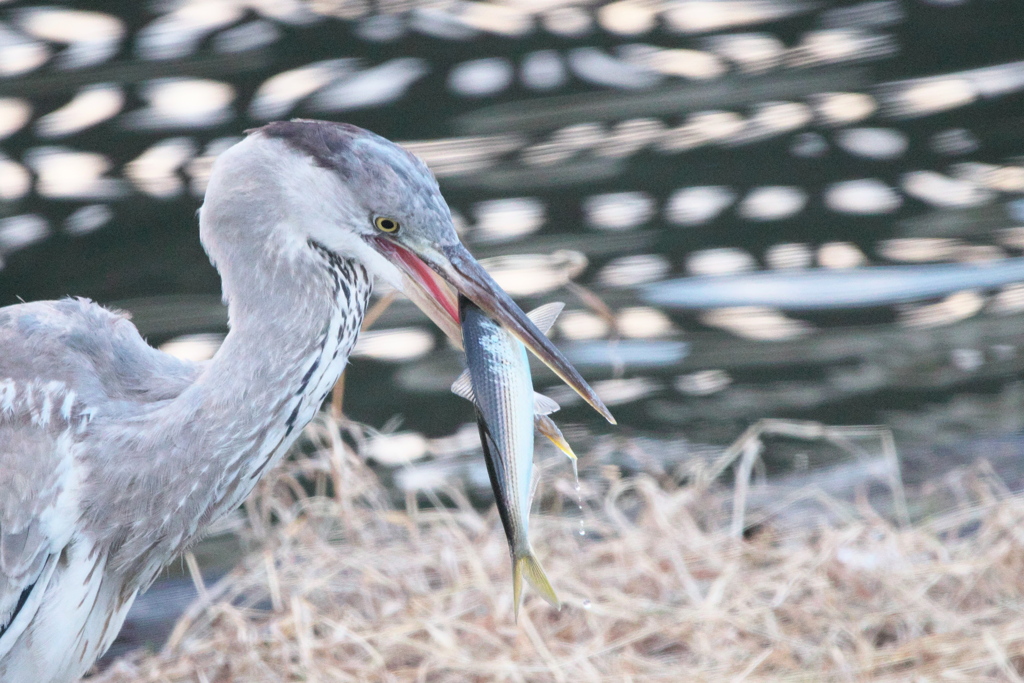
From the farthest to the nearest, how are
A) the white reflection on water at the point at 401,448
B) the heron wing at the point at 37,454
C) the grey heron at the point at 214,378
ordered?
the white reflection on water at the point at 401,448 < the heron wing at the point at 37,454 < the grey heron at the point at 214,378

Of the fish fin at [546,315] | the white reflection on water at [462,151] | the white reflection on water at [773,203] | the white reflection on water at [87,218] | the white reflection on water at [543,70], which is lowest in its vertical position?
the white reflection on water at [773,203]

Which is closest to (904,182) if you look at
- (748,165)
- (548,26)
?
(748,165)

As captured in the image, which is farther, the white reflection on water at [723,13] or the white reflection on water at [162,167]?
the white reflection on water at [723,13]

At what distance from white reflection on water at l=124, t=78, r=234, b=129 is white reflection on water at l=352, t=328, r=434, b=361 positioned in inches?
31.7

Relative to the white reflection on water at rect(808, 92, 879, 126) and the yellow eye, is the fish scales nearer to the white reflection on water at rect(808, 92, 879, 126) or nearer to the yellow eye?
the yellow eye

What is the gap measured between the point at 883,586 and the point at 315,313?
152 centimetres

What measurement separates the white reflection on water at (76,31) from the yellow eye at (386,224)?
225cm

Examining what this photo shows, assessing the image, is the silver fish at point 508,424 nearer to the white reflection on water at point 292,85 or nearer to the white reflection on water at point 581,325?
the white reflection on water at point 581,325

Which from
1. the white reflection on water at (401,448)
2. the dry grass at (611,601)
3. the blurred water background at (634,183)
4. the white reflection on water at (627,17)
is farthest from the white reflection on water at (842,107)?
the white reflection on water at (401,448)

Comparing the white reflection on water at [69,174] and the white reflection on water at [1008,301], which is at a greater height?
the white reflection on water at [69,174]

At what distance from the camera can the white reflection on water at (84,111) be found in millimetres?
3412

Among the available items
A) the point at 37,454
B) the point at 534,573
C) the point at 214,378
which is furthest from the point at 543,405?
the point at 37,454

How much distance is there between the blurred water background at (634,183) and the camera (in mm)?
3426

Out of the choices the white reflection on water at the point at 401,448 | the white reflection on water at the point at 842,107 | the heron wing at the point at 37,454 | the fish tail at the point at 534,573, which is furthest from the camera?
the white reflection on water at the point at 842,107
